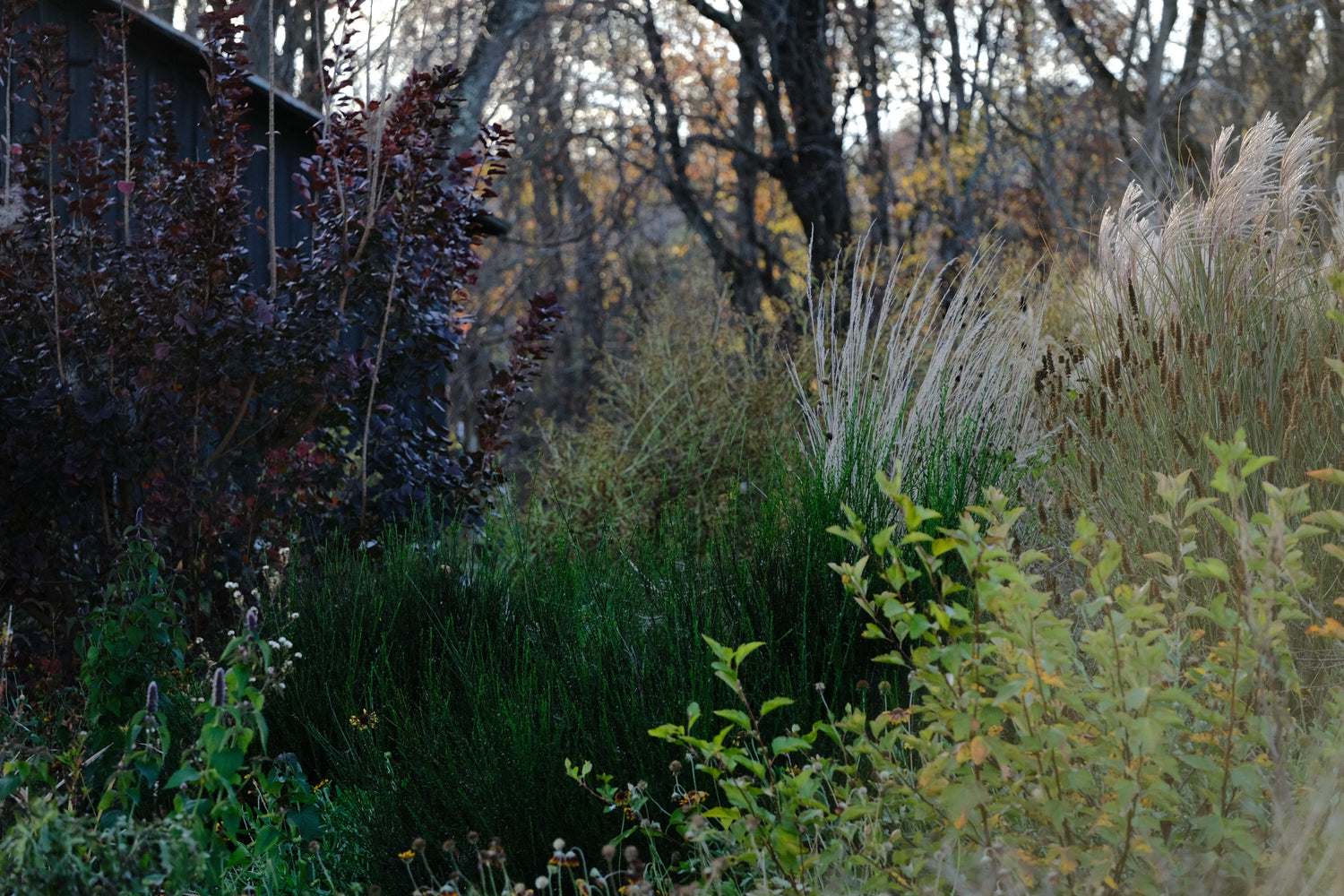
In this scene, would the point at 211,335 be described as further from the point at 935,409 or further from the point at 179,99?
the point at 179,99

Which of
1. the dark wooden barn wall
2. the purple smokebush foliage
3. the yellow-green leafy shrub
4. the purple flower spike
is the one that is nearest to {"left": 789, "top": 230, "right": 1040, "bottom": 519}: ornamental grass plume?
the purple smokebush foliage

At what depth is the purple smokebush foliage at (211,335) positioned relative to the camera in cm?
370

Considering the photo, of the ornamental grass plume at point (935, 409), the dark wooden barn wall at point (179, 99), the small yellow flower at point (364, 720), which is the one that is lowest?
the small yellow flower at point (364, 720)

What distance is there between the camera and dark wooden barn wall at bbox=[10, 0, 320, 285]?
586 centimetres

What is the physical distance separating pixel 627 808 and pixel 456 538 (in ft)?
6.22

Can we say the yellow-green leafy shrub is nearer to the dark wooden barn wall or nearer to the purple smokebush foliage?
the purple smokebush foliage

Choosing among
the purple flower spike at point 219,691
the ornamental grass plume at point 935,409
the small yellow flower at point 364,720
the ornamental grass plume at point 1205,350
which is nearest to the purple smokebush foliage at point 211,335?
the small yellow flower at point 364,720

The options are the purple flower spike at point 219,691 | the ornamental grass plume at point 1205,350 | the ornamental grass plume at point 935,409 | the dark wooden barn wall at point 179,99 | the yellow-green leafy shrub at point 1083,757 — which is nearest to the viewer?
the yellow-green leafy shrub at point 1083,757

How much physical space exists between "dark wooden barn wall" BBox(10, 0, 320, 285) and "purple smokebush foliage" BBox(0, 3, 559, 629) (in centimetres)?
135

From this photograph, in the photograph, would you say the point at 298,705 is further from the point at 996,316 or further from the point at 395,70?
the point at 395,70

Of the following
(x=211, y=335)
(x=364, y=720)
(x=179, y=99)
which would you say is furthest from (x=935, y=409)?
(x=179, y=99)

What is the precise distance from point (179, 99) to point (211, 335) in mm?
3418

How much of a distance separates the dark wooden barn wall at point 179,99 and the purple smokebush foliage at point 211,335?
1.35 metres

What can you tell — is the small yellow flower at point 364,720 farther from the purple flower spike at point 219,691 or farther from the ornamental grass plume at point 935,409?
the ornamental grass plume at point 935,409
